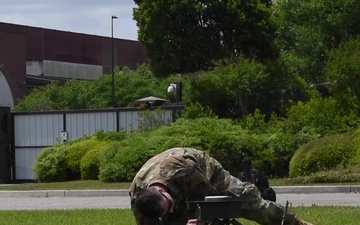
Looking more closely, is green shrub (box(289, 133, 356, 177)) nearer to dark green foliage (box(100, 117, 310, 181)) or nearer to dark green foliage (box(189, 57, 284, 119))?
dark green foliage (box(100, 117, 310, 181))

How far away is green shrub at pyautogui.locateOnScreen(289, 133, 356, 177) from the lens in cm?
2288

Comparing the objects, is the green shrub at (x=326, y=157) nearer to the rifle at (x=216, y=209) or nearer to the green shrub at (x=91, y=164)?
the green shrub at (x=91, y=164)

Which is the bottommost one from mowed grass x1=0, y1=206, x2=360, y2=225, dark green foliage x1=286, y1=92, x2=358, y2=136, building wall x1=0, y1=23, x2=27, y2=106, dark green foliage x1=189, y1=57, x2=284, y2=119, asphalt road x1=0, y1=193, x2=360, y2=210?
asphalt road x1=0, y1=193, x2=360, y2=210

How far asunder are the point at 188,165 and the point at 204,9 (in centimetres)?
3368

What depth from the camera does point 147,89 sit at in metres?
60.0

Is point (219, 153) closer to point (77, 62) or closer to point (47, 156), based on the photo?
point (47, 156)

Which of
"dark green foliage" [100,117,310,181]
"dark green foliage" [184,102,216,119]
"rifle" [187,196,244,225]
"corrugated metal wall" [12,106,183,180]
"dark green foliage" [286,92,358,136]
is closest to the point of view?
"rifle" [187,196,244,225]

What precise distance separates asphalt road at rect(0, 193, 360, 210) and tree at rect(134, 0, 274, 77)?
Answer: 1910cm

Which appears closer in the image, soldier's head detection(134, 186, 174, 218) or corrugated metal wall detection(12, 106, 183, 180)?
soldier's head detection(134, 186, 174, 218)

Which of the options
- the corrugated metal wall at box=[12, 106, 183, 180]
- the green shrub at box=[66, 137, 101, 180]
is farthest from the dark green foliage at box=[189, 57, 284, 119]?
the green shrub at box=[66, 137, 101, 180]

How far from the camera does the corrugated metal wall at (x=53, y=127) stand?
32938mm

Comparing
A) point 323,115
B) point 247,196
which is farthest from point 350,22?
point 247,196

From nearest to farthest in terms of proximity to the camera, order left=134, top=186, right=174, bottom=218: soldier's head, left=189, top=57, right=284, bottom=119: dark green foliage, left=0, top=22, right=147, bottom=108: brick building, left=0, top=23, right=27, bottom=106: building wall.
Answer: left=134, top=186, right=174, bottom=218: soldier's head → left=189, top=57, right=284, bottom=119: dark green foliage → left=0, top=23, right=27, bottom=106: building wall → left=0, top=22, right=147, bottom=108: brick building

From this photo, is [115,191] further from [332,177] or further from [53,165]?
[53,165]
